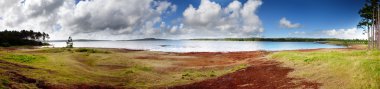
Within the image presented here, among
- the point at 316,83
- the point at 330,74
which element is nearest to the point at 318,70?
the point at 330,74

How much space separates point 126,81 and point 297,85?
14.7 metres

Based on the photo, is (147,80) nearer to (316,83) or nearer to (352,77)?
(316,83)

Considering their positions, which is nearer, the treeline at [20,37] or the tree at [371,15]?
the tree at [371,15]

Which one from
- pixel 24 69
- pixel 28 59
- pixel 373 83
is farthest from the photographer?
pixel 28 59

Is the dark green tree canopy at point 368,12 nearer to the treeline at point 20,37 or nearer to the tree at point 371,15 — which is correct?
the tree at point 371,15

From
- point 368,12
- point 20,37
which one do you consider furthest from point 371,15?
point 20,37

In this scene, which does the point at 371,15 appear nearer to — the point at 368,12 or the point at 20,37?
the point at 368,12

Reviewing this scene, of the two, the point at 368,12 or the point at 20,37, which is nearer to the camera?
the point at 368,12

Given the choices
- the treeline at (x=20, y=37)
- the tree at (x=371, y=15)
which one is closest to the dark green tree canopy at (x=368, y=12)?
the tree at (x=371, y=15)

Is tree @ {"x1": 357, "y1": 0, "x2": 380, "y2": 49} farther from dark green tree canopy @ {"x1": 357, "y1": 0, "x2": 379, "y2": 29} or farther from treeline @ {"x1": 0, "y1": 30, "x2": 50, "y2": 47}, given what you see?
treeline @ {"x1": 0, "y1": 30, "x2": 50, "y2": 47}

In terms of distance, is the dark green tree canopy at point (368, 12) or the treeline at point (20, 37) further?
the treeline at point (20, 37)

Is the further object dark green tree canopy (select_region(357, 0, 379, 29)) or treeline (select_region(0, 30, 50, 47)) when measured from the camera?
treeline (select_region(0, 30, 50, 47))

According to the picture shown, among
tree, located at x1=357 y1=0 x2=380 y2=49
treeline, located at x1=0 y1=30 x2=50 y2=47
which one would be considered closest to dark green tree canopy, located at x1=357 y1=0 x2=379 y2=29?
tree, located at x1=357 y1=0 x2=380 y2=49

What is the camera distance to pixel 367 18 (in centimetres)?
6931
